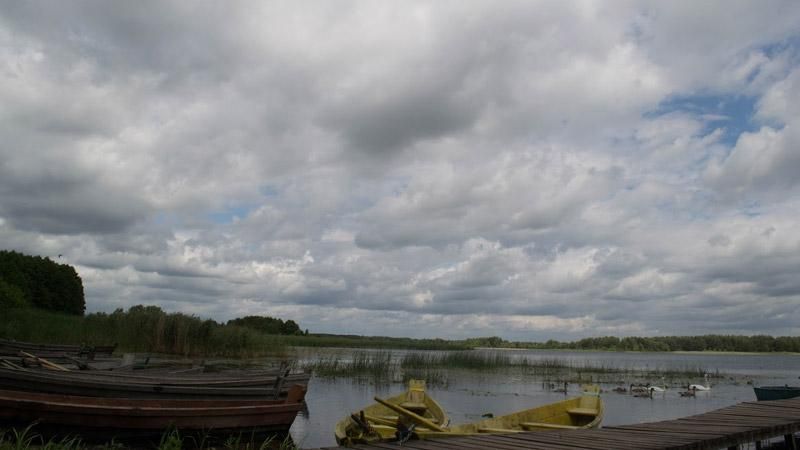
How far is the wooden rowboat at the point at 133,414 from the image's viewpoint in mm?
10406

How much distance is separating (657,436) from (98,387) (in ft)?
33.1

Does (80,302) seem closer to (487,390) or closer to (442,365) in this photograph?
(442,365)

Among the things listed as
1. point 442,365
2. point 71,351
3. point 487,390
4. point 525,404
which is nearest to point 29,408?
point 71,351

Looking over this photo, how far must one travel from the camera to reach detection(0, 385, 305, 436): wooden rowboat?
1041 cm

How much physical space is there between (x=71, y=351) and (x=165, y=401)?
14.0m

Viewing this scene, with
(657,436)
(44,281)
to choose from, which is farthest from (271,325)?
(657,436)

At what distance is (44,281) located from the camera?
55531 millimetres

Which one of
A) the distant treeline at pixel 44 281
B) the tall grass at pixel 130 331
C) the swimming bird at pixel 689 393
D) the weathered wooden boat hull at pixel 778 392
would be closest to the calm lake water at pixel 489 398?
the swimming bird at pixel 689 393

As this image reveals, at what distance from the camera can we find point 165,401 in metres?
12.2

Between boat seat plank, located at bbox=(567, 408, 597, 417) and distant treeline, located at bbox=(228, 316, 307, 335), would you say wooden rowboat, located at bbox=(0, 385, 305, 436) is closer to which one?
boat seat plank, located at bbox=(567, 408, 597, 417)

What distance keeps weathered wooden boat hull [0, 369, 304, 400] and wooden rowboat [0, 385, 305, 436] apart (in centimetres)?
46

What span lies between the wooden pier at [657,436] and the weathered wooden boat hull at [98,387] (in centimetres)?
642

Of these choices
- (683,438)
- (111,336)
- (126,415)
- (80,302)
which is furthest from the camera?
(80,302)

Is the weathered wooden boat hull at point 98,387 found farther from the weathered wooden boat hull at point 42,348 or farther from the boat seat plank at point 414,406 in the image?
the weathered wooden boat hull at point 42,348
